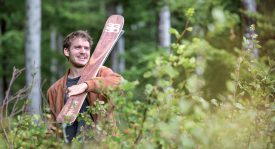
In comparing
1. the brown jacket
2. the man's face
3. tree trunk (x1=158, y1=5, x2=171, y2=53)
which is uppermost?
the man's face

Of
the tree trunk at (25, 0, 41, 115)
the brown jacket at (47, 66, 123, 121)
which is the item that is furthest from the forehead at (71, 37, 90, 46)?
the tree trunk at (25, 0, 41, 115)

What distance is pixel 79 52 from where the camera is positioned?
4.85 meters

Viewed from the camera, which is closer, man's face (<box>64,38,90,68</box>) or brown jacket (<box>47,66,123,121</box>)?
brown jacket (<box>47,66,123,121</box>)

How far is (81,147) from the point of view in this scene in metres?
3.09

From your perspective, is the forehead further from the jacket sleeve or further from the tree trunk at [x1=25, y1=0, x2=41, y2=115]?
the tree trunk at [x1=25, y1=0, x2=41, y2=115]

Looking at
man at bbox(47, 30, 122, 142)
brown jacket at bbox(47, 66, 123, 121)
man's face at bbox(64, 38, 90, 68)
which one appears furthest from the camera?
man's face at bbox(64, 38, 90, 68)

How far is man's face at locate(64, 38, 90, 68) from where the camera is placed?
4841 mm

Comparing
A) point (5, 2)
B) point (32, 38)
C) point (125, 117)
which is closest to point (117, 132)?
point (125, 117)

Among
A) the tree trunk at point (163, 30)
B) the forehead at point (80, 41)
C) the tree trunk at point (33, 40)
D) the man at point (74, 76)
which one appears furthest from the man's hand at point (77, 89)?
the tree trunk at point (163, 30)

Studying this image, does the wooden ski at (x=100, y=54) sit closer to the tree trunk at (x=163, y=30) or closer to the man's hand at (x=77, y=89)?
the man's hand at (x=77, y=89)

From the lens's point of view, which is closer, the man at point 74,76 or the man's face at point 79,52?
the man at point 74,76

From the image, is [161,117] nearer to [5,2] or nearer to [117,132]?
[117,132]

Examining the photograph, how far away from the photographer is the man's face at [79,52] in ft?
15.9

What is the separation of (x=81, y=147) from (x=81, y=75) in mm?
1725
